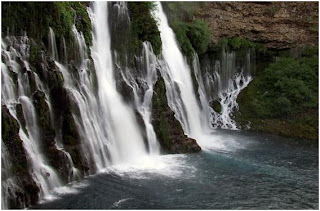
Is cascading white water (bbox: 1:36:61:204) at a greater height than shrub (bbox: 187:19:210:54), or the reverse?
shrub (bbox: 187:19:210:54)

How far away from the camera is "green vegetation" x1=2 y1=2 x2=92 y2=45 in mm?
15953

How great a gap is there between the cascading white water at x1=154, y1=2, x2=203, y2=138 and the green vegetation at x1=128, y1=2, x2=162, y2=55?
197cm

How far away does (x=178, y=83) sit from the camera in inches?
967

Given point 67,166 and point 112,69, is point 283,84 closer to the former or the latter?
point 112,69

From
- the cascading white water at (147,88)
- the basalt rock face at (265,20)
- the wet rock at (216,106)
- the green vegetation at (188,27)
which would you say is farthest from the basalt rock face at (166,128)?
the basalt rock face at (265,20)

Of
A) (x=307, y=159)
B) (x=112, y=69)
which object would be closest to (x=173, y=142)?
(x=112, y=69)

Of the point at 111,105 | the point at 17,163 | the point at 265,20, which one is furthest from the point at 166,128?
the point at 265,20

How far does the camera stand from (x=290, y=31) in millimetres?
30500

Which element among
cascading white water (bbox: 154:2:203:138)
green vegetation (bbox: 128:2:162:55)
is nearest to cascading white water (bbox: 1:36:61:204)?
green vegetation (bbox: 128:2:162:55)

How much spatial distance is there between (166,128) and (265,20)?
45.6ft

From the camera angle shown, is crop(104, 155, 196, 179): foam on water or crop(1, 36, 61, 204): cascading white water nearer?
crop(1, 36, 61, 204): cascading white water

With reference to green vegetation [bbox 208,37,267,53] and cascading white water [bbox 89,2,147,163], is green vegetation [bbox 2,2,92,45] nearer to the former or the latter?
cascading white water [bbox 89,2,147,163]

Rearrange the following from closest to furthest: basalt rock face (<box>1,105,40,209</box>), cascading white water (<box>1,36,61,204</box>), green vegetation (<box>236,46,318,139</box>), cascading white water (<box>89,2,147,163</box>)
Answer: basalt rock face (<box>1,105,40,209</box>), cascading white water (<box>1,36,61,204</box>), cascading white water (<box>89,2,147,163</box>), green vegetation (<box>236,46,318,139</box>)

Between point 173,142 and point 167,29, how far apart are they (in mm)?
9042
